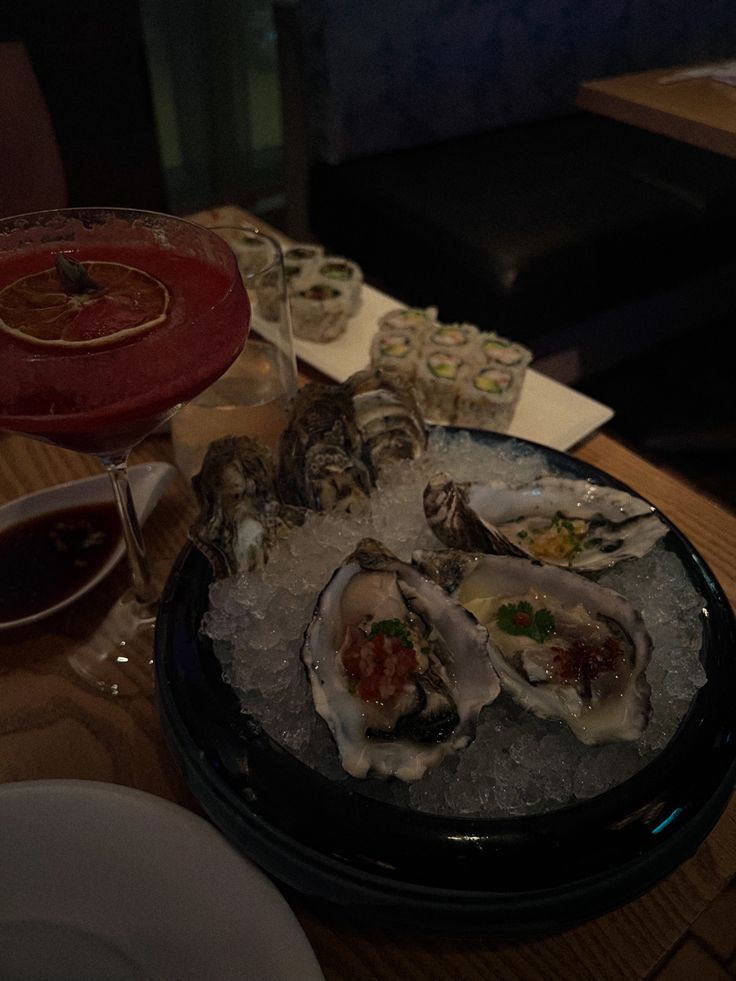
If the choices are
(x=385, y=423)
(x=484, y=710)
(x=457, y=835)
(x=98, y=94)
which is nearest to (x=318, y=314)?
(x=385, y=423)

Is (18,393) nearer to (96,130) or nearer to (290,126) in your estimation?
(290,126)

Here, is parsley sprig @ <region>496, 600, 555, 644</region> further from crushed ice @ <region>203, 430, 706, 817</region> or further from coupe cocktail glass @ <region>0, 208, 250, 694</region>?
coupe cocktail glass @ <region>0, 208, 250, 694</region>

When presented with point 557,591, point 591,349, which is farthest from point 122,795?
point 591,349

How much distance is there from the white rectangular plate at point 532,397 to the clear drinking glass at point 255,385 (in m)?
0.31

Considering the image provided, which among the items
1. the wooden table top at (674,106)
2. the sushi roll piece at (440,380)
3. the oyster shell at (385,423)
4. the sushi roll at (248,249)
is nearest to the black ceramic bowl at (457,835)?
the oyster shell at (385,423)

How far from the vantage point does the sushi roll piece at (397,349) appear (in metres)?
1.27

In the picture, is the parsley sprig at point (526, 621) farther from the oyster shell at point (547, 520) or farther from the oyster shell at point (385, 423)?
the oyster shell at point (385, 423)

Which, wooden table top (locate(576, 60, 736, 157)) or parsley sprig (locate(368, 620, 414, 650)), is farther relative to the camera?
wooden table top (locate(576, 60, 736, 157))

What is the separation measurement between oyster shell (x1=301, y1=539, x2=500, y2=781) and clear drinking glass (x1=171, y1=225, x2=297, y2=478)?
0.33m

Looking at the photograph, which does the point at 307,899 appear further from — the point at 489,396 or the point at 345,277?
the point at 345,277

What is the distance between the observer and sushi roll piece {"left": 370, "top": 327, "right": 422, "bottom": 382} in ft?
4.17

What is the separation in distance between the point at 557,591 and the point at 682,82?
188cm

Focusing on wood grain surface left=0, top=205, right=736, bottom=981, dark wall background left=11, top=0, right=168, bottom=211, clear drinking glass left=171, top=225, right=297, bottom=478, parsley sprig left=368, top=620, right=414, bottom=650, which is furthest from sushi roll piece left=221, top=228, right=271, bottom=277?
dark wall background left=11, top=0, right=168, bottom=211

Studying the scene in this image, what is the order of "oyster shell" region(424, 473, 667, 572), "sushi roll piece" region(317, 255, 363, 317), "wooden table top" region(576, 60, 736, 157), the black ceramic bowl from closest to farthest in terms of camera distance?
the black ceramic bowl
"oyster shell" region(424, 473, 667, 572)
"sushi roll piece" region(317, 255, 363, 317)
"wooden table top" region(576, 60, 736, 157)
